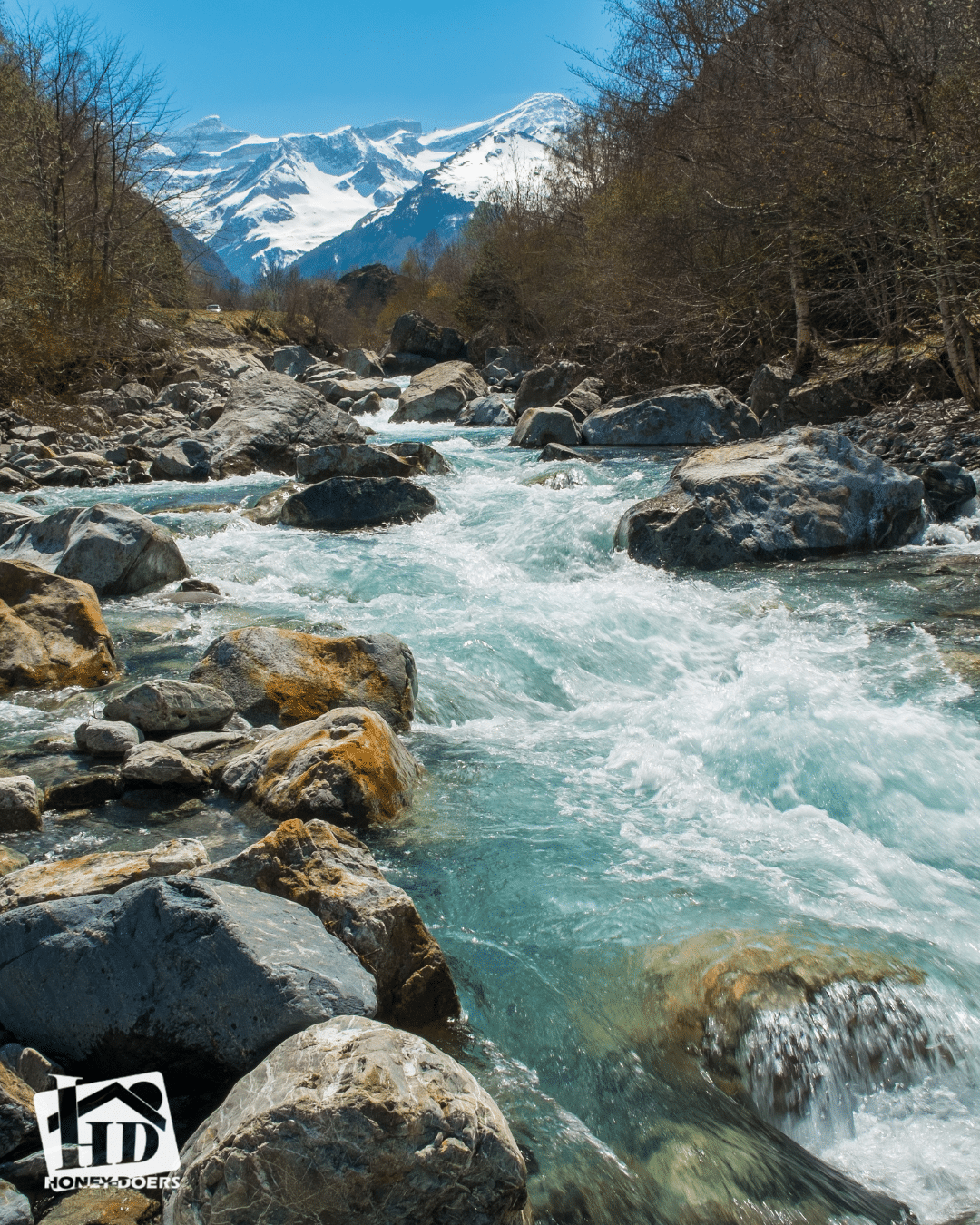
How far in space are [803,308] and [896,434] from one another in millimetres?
4736

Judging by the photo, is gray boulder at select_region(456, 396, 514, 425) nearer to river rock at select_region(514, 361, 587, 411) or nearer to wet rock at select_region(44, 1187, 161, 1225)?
river rock at select_region(514, 361, 587, 411)

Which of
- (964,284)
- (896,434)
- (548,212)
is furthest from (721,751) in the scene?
(548,212)

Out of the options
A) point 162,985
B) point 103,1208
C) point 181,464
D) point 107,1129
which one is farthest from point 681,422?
point 103,1208

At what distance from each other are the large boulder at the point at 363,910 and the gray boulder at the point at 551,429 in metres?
11.4

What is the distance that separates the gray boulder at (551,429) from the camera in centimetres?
1348

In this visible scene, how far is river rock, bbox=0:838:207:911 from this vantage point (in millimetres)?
2391

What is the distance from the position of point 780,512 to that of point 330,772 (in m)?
5.57

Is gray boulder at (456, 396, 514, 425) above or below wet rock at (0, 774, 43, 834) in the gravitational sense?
above

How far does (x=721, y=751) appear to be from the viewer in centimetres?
427

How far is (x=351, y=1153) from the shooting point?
1.54 metres

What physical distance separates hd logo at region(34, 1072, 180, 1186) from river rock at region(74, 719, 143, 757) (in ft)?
7.04

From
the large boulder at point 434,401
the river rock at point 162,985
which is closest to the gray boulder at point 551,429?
the large boulder at point 434,401

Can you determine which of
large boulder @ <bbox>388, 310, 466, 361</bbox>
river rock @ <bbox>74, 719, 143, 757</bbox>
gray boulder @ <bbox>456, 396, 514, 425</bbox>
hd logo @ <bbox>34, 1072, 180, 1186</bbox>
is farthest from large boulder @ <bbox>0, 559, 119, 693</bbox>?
large boulder @ <bbox>388, 310, 466, 361</bbox>

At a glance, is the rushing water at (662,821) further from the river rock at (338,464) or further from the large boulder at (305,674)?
the river rock at (338,464)
